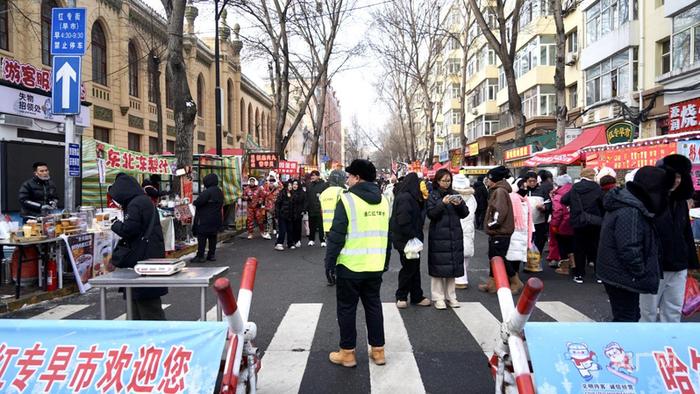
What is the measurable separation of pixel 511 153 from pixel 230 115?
2442 centimetres

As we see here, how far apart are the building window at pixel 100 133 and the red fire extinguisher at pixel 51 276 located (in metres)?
14.3

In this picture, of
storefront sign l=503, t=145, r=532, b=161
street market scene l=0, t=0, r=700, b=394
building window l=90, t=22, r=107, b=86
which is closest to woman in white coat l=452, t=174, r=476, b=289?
street market scene l=0, t=0, r=700, b=394

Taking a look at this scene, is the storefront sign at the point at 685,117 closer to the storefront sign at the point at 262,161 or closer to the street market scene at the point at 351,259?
the street market scene at the point at 351,259

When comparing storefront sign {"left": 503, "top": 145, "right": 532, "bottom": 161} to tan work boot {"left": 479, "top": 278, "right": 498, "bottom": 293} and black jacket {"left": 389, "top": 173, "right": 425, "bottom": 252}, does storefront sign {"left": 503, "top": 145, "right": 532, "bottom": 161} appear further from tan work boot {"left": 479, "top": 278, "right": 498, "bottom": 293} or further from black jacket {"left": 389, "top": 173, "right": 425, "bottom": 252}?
black jacket {"left": 389, "top": 173, "right": 425, "bottom": 252}

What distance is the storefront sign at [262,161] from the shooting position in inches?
841

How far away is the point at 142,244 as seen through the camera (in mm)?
4816

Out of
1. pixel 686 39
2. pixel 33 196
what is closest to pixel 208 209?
pixel 33 196

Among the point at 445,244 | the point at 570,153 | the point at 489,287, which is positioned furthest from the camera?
the point at 570,153

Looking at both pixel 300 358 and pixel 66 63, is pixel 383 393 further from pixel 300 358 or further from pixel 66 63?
pixel 66 63

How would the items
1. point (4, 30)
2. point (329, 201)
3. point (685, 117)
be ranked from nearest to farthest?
point (329, 201)
point (685, 117)
point (4, 30)

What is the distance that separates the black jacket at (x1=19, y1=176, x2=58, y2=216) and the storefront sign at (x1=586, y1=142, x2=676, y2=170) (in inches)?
451

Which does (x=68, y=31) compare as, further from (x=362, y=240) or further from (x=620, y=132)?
(x=620, y=132)

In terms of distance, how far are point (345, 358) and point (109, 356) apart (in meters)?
2.21

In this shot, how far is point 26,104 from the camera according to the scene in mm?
11891
